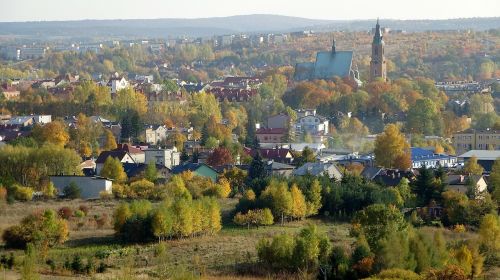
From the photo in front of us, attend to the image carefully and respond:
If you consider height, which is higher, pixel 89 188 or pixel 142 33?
pixel 89 188

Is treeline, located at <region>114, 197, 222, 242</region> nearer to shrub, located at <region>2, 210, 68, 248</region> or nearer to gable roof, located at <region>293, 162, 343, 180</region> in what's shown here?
shrub, located at <region>2, 210, 68, 248</region>

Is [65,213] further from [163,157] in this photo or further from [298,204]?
[163,157]

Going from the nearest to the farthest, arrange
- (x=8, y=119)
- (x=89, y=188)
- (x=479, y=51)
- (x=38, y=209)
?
1. (x=38, y=209)
2. (x=89, y=188)
3. (x=8, y=119)
4. (x=479, y=51)

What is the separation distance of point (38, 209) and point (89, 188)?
10.1 feet

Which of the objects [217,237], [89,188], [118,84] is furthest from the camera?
[118,84]

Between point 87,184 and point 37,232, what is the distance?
648cm

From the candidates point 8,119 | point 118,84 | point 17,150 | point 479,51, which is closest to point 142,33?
point 479,51

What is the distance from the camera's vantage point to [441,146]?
34.6 meters

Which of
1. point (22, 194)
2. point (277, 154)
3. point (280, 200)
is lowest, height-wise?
point (277, 154)

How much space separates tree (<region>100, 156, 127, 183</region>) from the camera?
1080 inches

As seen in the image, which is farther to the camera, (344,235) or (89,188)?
(89,188)

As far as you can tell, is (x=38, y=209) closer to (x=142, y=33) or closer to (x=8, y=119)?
Answer: (x=8, y=119)

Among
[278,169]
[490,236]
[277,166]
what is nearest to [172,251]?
[490,236]

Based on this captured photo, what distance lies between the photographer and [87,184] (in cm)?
2598
